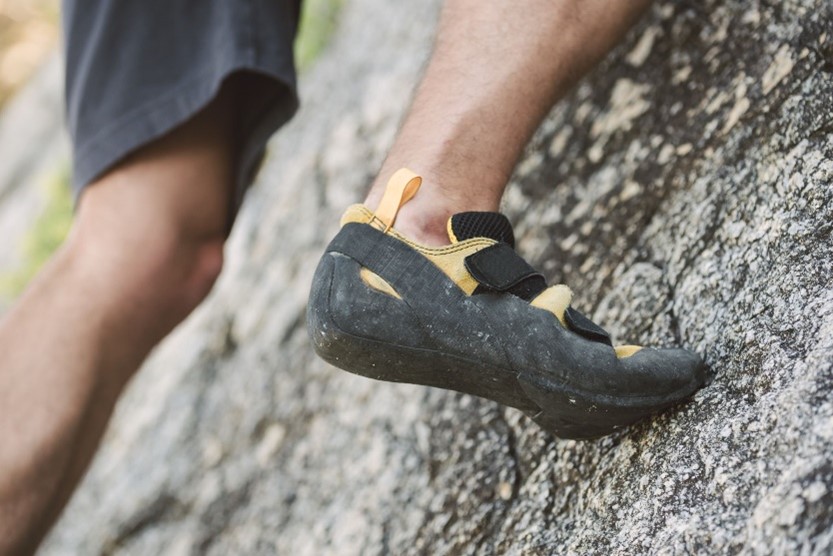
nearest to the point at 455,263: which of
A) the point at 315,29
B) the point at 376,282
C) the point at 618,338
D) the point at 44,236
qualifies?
the point at 376,282

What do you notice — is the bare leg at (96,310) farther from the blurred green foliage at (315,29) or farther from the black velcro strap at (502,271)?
the blurred green foliage at (315,29)

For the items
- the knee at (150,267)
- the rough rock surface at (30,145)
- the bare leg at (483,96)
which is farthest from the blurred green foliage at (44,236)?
the bare leg at (483,96)

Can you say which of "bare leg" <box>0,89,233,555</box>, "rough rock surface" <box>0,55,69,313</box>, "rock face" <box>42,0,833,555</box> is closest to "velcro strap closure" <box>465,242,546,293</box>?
"rock face" <box>42,0,833,555</box>

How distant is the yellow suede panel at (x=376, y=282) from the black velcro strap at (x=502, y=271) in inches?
4.6

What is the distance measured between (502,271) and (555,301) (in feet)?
0.30

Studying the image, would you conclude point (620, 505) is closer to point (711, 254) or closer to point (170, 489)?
point (711, 254)

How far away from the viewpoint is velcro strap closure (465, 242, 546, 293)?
1.25 m

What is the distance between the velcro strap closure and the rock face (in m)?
0.34

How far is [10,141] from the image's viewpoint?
752 centimetres

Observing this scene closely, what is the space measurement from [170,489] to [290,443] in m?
0.49

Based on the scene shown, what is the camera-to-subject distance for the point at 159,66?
5.79 feet

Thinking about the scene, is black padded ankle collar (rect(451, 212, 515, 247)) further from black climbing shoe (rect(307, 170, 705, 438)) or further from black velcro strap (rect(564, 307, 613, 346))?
black velcro strap (rect(564, 307, 613, 346))

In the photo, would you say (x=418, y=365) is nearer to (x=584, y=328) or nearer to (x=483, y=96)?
(x=584, y=328)

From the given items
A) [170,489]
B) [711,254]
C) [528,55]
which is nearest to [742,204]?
[711,254]
